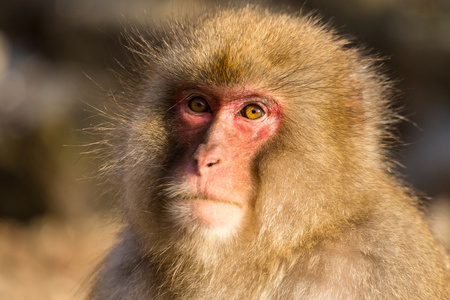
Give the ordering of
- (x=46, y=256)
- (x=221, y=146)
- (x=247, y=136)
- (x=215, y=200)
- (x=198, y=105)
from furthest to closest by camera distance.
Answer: (x=46, y=256)
(x=198, y=105)
(x=247, y=136)
(x=221, y=146)
(x=215, y=200)

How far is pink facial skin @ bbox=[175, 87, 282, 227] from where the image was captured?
268 centimetres

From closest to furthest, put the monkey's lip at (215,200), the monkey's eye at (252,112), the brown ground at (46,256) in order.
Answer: the monkey's lip at (215,200) → the monkey's eye at (252,112) → the brown ground at (46,256)

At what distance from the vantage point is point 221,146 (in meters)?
2.77

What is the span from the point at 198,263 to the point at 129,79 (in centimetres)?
131

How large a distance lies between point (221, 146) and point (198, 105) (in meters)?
0.42

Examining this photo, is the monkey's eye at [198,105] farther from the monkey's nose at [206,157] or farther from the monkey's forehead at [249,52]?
the monkey's nose at [206,157]

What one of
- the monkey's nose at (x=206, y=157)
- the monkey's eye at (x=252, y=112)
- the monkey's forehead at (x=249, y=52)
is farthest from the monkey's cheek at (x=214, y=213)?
the monkey's forehead at (x=249, y=52)

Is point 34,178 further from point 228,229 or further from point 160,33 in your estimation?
point 228,229

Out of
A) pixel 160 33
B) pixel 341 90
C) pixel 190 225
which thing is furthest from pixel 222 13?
pixel 190 225

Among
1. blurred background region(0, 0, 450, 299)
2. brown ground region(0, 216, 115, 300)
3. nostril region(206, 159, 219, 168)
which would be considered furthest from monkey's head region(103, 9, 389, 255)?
brown ground region(0, 216, 115, 300)

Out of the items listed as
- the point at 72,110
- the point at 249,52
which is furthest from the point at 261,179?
the point at 72,110

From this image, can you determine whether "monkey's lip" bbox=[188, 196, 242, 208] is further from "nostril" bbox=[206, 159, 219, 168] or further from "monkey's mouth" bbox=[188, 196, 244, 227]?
"nostril" bbox=[206, 159, 219, 168]

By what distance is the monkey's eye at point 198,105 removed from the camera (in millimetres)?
3094

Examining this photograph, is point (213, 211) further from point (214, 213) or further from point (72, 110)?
point (72, 110)
